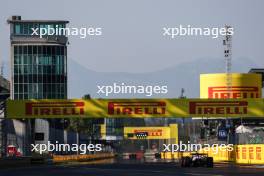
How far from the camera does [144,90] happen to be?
5178 centimetres

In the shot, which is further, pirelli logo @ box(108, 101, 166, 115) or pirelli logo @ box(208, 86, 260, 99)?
pirelli logo @ box(208, 86, 260, 99)

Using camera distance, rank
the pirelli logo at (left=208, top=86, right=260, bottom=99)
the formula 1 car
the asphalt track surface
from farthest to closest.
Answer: the pirelli logo at (left=208, top=86, right=260, bottom=99) → the formula 1 car → the asphalt track surface

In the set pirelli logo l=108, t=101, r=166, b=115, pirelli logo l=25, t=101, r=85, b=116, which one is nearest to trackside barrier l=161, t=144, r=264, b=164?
pirelli logo l=108, t=101, r=166, b=115

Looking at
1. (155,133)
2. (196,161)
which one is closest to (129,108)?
(196,161)

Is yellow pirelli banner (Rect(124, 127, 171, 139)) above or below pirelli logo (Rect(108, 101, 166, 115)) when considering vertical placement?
below

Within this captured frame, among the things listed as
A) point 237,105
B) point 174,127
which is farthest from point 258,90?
point 174,127

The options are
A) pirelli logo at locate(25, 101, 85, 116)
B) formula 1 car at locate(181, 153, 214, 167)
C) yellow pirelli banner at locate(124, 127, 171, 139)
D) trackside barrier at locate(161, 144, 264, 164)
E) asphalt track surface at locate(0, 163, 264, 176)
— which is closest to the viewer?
asphalt track surface at locate(0, 163, 264, 176)

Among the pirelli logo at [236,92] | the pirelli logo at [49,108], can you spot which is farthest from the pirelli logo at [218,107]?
the pirelli logo at [236,92]

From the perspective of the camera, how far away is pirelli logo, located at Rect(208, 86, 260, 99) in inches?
4198

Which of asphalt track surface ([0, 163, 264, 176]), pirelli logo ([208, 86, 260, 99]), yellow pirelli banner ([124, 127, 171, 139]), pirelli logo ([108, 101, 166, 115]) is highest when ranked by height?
pirelli logo ([208, 86, 260, 99])

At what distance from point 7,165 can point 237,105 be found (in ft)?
60.4

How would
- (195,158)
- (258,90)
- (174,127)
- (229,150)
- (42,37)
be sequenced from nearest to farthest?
1. (195,158)
2. (229,150)
3. (258,90)
4. (42,37)
5. (174,127)

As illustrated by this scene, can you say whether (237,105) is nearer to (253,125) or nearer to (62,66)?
(253,125)

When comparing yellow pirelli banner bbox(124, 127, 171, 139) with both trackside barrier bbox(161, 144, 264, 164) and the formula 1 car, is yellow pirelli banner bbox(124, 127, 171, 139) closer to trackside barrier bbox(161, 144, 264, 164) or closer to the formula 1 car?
trackside barrier bbox(161, 144, 264, 164)
